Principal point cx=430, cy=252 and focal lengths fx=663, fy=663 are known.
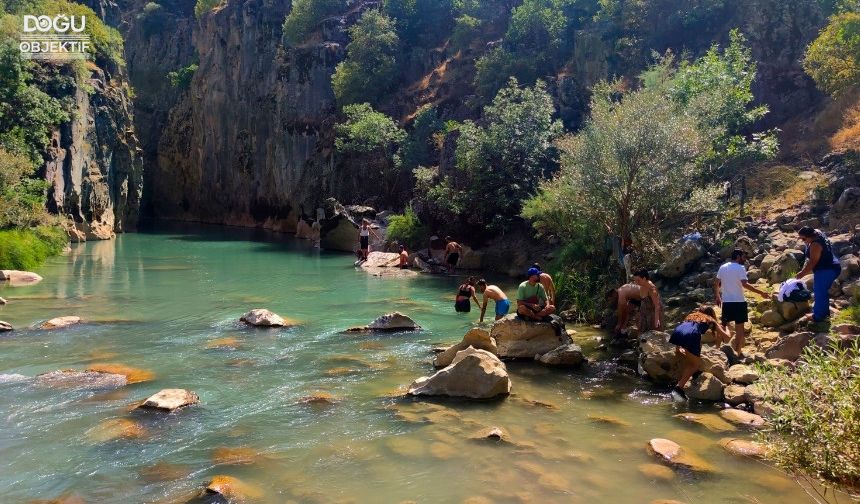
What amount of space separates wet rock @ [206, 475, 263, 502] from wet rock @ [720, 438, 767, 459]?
5887 mm

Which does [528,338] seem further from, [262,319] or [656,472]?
[262,319]

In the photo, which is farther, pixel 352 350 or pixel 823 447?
pixel 352 350

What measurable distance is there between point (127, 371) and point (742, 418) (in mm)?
10387

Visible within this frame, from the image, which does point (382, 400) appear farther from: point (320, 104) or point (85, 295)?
point (320, 104)

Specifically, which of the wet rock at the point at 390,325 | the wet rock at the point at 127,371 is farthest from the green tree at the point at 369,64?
the wet rock at the point at 127,371

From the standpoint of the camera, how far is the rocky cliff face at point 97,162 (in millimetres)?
35906

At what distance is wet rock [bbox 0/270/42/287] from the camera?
2270cm

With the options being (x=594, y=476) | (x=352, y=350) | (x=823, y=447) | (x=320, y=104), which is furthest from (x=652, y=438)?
(x=320, y=104)

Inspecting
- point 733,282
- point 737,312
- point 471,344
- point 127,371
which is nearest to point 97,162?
point 127,371

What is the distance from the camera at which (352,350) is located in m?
14.1

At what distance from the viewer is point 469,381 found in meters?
10.9

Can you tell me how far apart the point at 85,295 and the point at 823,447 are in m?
20.6

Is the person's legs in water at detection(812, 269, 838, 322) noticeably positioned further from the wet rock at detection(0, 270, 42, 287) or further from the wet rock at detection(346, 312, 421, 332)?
the wet rock at detection(0, 270, 42, 287)

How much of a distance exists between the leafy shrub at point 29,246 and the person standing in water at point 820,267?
25943 millimetres
